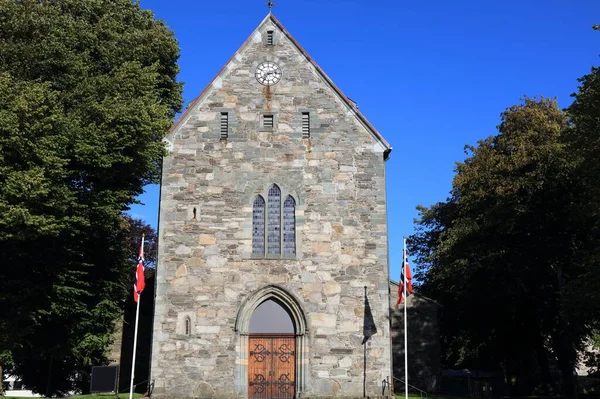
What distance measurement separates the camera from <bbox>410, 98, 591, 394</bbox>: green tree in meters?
32.3

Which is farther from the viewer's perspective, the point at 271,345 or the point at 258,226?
the point at 258,226

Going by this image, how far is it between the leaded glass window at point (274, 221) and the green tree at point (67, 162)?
16.2ft

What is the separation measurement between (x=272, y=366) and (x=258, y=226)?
516 cm

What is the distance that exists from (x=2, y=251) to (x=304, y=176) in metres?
12.1

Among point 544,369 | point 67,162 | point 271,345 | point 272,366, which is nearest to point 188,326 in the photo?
point 271,345

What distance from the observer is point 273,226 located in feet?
79.6

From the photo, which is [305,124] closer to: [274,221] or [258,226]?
[274,221]

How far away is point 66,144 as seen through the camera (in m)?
23.9

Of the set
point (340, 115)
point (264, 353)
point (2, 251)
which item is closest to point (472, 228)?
point (340, 115)

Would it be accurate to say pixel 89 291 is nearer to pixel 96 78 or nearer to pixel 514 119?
pixel 96 78

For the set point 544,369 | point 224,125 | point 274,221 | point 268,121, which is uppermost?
point 268,121

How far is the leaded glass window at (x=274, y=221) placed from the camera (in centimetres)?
2411

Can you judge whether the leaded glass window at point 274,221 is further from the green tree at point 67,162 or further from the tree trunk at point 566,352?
the tree trunk at point 566,352

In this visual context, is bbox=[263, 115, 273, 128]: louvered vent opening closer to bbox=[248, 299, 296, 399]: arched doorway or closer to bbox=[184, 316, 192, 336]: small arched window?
bbox=[248, 299, 296, 399]: arched doorway
